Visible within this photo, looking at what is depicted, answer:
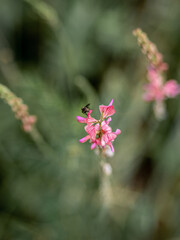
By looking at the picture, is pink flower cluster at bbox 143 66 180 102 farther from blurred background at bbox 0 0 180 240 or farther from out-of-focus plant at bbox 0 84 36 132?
out-of-focus plant at bbox 0 84 36 132

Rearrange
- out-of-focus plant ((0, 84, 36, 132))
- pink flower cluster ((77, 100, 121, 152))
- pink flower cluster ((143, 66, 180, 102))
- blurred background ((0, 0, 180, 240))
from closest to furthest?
1. pink flower cluster ((77, 100, 121, 152))
2. out-of-focus plant ((0, 84, 36, 132))
3. pink flower cluster ((143, 66, 180, 102))
4. blurred background ((0, 0, 180, 240))

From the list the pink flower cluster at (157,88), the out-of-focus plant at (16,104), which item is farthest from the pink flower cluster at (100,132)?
the pink flower cluster at (157,88)

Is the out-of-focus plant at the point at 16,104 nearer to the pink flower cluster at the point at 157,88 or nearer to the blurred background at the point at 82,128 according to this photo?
the blurred background at the point at 82,128

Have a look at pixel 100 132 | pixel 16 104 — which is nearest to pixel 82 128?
pixel 16 104

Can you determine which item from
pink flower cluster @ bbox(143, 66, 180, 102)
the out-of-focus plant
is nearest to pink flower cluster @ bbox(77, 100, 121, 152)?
the out-of-focus plant

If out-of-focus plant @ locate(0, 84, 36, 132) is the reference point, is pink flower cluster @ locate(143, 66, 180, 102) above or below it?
above

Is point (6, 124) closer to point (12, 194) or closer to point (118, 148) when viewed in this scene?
point (12, 194)

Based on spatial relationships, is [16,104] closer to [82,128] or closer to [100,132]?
[100,132]

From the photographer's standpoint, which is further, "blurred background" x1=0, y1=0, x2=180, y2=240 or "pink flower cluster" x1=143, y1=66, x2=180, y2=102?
"blurred background" x1=0, y1=0, x2=180, y2=240

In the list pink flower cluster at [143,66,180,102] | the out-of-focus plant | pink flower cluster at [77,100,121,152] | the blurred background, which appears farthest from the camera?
the blurred background
